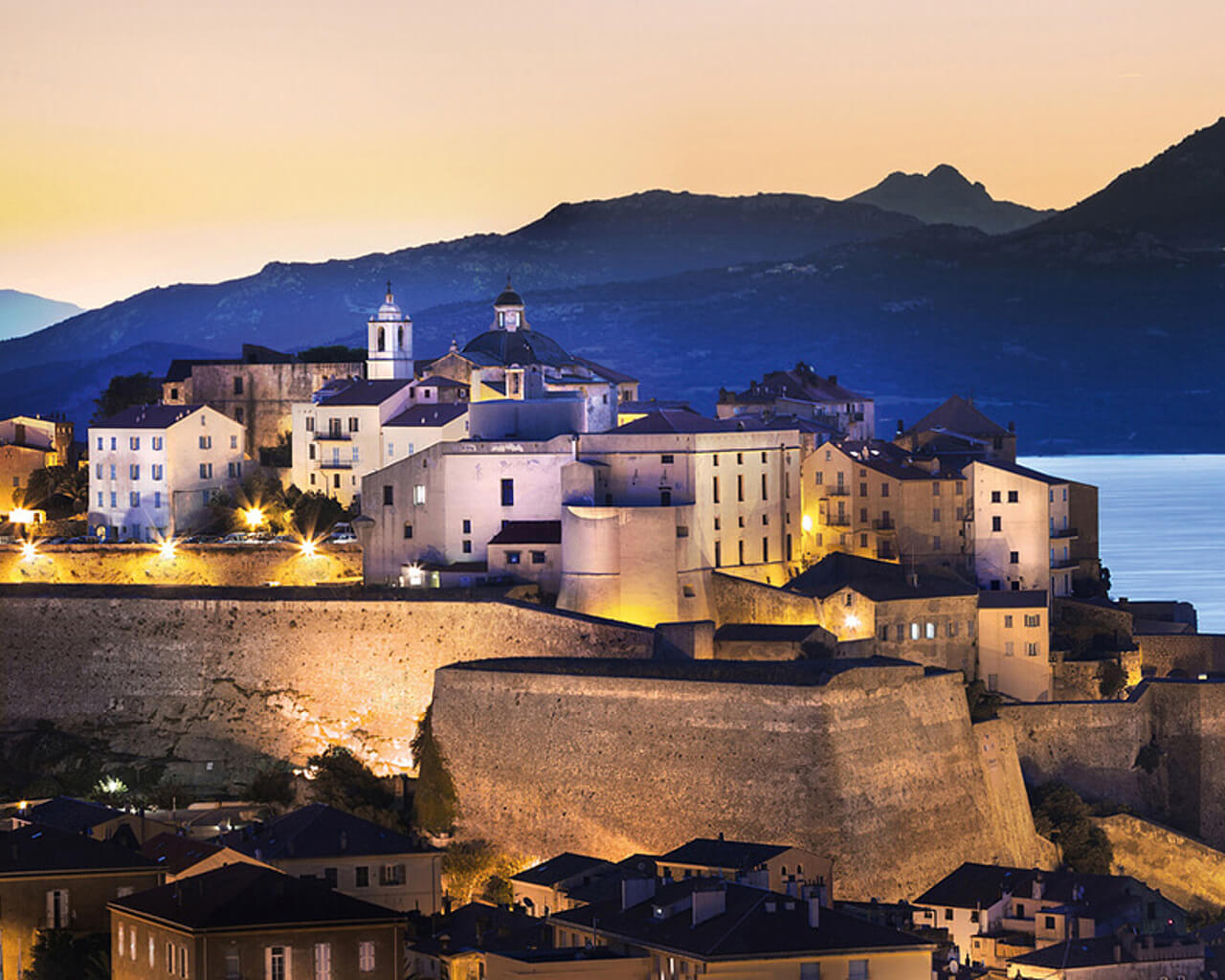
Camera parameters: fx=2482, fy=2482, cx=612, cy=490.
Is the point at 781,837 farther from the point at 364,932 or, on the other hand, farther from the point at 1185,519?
the point at 1185,519

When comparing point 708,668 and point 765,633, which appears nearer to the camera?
point 708,668

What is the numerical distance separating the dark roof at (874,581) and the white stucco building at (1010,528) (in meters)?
2.29

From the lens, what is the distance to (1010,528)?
54688mm

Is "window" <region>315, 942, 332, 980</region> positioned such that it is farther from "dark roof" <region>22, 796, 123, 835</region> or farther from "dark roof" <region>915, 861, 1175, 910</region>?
"dark roof" <region>915, 861, 1175, 910</region>

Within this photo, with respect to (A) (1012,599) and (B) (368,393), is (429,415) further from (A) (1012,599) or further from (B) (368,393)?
(A) (1012,599)

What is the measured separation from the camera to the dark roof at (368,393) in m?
61.0

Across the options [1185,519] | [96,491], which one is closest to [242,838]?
[96,491]

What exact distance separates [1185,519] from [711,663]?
362 feet

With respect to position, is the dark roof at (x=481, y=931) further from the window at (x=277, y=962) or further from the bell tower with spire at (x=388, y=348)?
the bell tower with spire at (x=388, y=348)

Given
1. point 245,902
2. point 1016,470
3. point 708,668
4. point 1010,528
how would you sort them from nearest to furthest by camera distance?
1. point 245,902
2. point 708,668
3. point 1010,528
4. point 1016,470

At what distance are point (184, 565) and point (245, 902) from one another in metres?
23.4

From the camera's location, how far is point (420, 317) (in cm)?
17112

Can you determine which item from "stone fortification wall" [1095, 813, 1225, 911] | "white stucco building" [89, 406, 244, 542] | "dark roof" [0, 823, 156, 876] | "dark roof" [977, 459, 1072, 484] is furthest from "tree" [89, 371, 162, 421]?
"stone fortification wall" [1095, 813, 1225, 911]

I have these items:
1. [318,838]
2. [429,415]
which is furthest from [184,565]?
[318,838]
